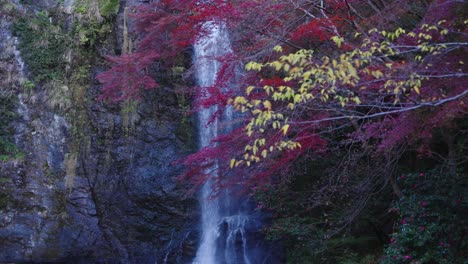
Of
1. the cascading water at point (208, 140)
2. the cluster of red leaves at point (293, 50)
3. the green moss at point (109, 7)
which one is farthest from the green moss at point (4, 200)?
the green moss at point (109, 7)

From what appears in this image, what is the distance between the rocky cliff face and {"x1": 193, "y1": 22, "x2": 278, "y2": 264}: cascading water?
413 mm

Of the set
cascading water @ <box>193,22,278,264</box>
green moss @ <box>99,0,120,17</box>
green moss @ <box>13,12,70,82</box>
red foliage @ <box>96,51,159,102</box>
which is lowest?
cascading water @ <box>193,22,278,264</box>

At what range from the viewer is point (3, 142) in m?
11.5

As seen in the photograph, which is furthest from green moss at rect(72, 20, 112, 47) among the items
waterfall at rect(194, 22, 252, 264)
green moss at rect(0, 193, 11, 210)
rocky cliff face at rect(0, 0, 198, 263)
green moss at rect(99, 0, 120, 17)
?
green moss at rect(0, 193, 11, 210)

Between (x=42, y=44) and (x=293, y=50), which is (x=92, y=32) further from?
(x=293, y=50)

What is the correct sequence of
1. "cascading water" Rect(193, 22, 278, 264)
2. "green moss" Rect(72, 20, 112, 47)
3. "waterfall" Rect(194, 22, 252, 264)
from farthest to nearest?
1. "green moss" Rect(72, 20, 112, 47)
2. "waterfall" Rect(194, 22, 252, 264)
3. "cascading water" Rect(193, 22, 278, 264)

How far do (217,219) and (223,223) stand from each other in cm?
43

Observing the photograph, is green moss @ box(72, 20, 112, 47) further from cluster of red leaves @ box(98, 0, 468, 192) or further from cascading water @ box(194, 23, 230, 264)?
cascading water @ box(194, 23, 230, 264)

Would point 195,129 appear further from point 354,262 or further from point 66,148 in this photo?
point 354,262

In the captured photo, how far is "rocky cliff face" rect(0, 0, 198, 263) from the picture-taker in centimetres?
1103

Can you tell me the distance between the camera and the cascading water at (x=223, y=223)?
34.1 feet

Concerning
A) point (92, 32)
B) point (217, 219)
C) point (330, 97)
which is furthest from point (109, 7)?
point (330, 97)

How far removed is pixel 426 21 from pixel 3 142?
34.7 feet

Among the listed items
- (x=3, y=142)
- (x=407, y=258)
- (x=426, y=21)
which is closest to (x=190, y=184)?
(x=3, y=142)
